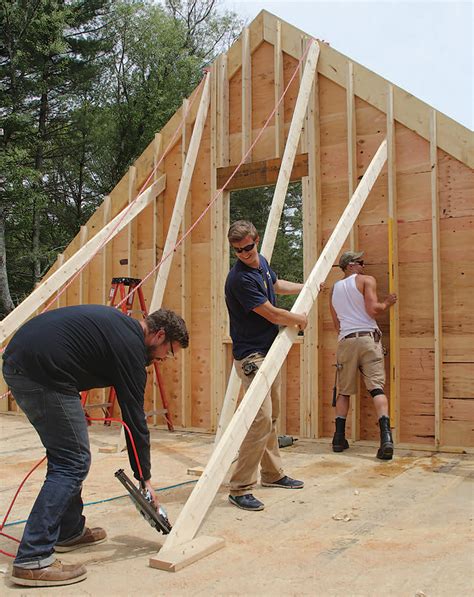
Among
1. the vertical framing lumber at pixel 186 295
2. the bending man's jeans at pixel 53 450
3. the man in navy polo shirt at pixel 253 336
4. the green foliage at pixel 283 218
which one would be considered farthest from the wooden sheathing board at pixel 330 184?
the green foliage at pixel 283 218

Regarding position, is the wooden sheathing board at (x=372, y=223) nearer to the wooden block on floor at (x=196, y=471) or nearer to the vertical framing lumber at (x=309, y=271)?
the vertical framing lumber at (x=309, y=271)

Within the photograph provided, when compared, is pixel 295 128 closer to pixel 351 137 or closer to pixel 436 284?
pixel 351 137

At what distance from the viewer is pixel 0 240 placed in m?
14.2

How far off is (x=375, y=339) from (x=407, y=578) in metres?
2.71

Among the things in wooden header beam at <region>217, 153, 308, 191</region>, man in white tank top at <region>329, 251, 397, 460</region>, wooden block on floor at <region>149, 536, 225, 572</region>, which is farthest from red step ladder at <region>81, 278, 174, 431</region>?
wooden block on floor at <region>149, 536, 225, 572</region>

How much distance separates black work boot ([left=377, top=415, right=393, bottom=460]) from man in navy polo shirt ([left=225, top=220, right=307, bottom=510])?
3.17ft

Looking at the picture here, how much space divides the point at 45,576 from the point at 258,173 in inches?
174

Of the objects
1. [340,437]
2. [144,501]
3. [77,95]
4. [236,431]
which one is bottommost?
[340,437]

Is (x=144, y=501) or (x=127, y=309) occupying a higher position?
(x=127, y=309)

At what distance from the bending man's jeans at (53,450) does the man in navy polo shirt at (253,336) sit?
1066mm

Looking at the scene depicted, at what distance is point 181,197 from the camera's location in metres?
5.70

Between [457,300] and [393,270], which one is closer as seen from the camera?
[457,300]

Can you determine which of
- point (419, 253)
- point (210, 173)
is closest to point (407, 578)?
point (419, 253)

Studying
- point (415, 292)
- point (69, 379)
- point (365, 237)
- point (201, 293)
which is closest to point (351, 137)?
point (365, 237)
